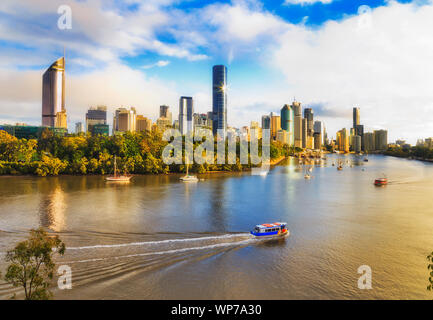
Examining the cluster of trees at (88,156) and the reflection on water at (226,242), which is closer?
the reflection on water at (226,242)

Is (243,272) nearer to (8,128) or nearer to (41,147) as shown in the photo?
(41,147)

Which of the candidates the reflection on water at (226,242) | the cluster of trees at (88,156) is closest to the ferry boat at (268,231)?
the reflection on water at (226,242)

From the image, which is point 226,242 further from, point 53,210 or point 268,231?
point 53,210

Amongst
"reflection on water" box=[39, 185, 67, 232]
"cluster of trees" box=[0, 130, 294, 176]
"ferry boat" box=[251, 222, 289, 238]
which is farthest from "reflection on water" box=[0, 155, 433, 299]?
"cluster of trees" box=[0, 130, 294, 176]

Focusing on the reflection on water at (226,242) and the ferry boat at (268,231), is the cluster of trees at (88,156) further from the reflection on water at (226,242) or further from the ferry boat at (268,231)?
the ferry boat at (268,231)

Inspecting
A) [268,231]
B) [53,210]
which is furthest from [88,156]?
[268,231]

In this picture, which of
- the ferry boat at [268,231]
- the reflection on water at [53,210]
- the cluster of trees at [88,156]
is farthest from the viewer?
the cluster of trees at [88,156]

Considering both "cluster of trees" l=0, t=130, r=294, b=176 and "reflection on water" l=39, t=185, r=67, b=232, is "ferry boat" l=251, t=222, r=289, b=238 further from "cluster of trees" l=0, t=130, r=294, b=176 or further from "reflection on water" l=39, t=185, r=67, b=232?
"cluster of trees" l=0, t=130, r=294, b=176
